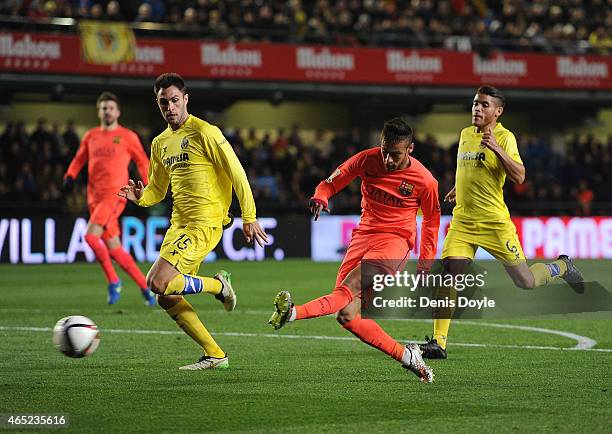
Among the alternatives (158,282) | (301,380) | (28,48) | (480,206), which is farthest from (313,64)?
(301,380)

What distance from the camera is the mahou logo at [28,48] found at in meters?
25.0

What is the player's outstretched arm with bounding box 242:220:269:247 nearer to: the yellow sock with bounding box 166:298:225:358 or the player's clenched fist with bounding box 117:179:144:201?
the yellow sock with bounding box 166:298:225:358

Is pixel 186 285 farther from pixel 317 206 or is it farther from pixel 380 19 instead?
pixel 380 19

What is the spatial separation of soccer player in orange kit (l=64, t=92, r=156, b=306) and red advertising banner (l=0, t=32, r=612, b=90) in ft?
37.9

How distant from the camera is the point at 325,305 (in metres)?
7.55

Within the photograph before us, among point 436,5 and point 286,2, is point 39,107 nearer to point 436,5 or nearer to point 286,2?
point 286,2

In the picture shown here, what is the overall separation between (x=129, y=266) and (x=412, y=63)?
17611 mm

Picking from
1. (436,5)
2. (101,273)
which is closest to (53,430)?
(101,273)

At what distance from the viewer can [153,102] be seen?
31.1 meters

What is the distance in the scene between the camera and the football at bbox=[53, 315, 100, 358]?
786 centimetres

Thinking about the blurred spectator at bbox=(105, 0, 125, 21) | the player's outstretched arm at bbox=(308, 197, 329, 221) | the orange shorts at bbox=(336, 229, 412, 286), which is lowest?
the orange shorts at bbox=(336, 229, 412, 286)

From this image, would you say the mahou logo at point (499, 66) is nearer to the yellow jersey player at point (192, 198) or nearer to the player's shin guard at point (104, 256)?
the player's shin guard at point (104, 256)

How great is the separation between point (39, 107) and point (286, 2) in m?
6.88

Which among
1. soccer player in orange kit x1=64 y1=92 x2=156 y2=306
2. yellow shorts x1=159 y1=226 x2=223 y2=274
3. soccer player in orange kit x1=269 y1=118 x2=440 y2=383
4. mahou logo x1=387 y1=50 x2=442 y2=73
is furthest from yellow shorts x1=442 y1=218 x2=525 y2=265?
mahou logo x1=387 y1=50 x2=442 y2=73
